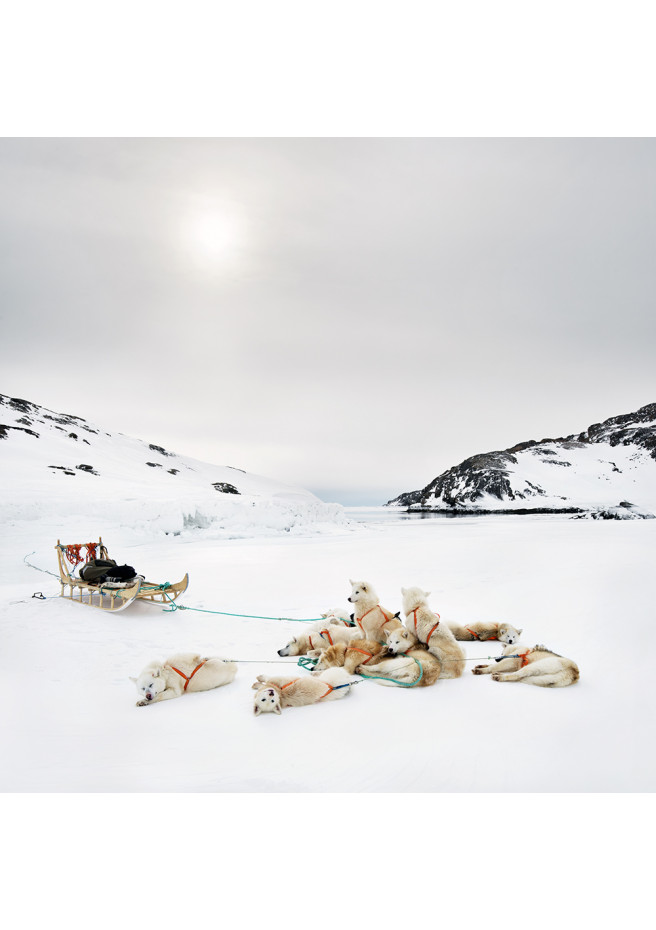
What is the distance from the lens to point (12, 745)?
2873mm

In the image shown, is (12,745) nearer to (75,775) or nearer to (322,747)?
(75,775)

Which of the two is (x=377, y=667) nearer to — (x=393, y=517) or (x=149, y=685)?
(x=149, y=685)

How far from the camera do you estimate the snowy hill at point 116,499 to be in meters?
15.3

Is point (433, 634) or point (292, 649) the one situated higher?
point (433, 634)

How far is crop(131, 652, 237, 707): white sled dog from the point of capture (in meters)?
3.50

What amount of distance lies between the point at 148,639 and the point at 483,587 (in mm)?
4821

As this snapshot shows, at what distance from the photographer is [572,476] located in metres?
25.6

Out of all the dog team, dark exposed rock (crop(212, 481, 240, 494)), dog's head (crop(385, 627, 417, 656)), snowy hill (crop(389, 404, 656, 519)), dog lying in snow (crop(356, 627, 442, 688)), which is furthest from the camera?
dark exposed rock (crop(212, 481, 240, 494))

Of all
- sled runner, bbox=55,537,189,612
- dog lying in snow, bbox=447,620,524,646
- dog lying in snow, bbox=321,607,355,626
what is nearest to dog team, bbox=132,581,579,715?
dog lying in snow, bbox=321,607,355,626

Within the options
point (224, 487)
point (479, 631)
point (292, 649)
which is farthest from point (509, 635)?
point (224, 487)

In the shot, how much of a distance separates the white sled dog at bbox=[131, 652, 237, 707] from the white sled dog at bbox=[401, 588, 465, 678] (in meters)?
1.52

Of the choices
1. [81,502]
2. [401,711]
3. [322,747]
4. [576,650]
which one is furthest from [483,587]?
[81,502]

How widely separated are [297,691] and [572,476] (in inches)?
1019

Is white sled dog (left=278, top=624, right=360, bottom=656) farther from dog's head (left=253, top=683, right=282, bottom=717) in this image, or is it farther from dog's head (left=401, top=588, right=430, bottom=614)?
dog's head (left=253, top=683, right=282, bottom=717)
